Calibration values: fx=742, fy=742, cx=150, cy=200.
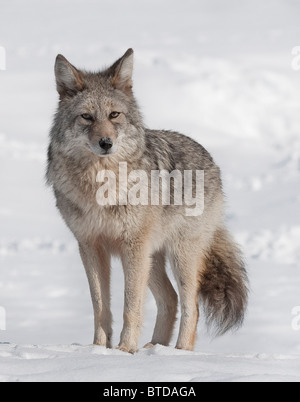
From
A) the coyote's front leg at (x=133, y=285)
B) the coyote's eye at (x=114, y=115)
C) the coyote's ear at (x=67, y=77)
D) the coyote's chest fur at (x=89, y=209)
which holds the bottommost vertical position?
the coyote's front leg at (x=133, y=285)

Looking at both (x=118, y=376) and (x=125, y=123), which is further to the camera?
(x=125, y=123)

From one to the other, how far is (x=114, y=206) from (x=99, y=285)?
2.76 ft

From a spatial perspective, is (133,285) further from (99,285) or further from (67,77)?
(67,77)

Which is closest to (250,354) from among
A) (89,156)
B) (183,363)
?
(183,363)

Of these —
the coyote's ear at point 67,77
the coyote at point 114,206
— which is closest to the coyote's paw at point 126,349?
the coyote at point 114,206

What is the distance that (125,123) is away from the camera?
22.4ft

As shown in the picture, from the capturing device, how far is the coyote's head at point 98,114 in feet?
21.7

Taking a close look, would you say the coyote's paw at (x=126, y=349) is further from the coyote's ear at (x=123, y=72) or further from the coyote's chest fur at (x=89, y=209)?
the coyote's ear at (x=123, y=72)

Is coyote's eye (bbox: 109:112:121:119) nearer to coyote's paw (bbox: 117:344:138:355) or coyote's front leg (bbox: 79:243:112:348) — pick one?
coyote's front leg (bbox: 79:243:112:348)

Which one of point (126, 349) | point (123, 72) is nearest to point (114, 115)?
point (123, 72)

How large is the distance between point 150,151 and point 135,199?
62 cm

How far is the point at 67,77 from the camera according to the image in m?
6.98
